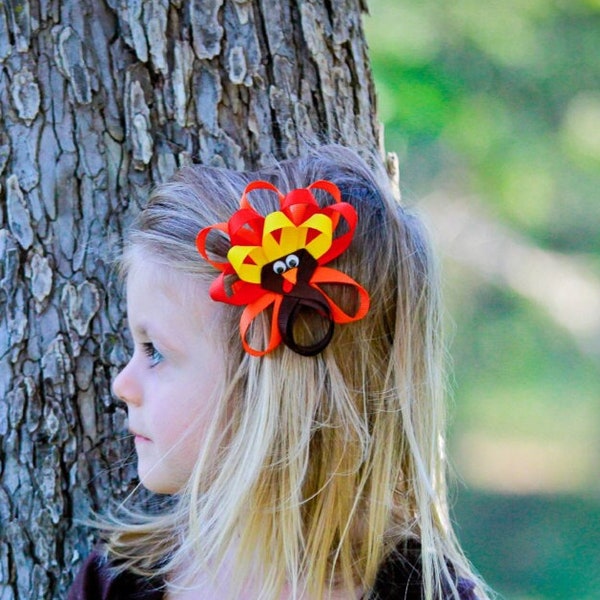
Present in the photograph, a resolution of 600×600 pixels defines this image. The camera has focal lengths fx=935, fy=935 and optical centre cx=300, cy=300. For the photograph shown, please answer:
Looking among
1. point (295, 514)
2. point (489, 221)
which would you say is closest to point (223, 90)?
point (295, 514)

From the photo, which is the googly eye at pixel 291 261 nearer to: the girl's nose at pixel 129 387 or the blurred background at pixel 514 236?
the girl's nose at pixel 129 387

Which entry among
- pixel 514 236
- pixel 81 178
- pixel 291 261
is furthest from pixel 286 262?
pixel 514 236

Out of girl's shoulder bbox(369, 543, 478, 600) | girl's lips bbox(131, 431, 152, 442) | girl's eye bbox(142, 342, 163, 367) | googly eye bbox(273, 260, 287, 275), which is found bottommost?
girl's shoulder bbox(369, 543, 478, 600)

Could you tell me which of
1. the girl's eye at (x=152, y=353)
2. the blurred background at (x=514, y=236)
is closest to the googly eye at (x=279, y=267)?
the girl's eye at (x=152, y=353)

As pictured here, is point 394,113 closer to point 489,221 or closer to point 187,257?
point 489,221

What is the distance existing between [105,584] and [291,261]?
58cm

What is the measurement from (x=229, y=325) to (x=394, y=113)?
246cm

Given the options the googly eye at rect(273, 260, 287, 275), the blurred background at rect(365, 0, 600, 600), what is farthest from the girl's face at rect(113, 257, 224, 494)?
the blurred background at rect(365, 0, 600, 600)

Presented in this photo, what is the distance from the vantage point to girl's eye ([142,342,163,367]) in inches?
52.1

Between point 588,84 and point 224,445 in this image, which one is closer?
point 224,445

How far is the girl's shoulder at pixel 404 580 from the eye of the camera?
1361 millimetres

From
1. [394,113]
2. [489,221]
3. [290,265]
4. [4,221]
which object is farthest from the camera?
[489,221]

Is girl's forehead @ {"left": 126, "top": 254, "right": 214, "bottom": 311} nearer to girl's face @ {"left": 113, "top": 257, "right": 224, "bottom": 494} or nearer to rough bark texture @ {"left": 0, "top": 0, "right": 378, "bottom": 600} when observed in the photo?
girl's face @ {"left": 113, "top": 257, "right": 224, "bottom": 494}

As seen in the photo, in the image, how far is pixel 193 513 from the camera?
4.25 feet
